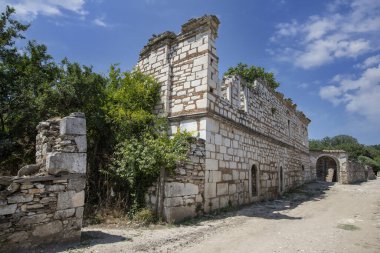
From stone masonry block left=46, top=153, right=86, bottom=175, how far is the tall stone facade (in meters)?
2.17

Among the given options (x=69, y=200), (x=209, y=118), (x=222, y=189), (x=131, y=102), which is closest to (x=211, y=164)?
(x=222, y=189)

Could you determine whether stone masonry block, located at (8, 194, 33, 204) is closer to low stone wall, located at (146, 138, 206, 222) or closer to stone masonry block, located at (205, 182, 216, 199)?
low stone wall, located at (146, 138, 206, 222)

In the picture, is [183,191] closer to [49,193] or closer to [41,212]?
[49,193]

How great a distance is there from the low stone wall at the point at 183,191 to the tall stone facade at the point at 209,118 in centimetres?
2

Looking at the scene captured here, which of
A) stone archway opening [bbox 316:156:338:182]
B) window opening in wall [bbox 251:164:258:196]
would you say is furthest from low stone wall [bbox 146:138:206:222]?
stone archway opening [bbox 316:156:338:182]

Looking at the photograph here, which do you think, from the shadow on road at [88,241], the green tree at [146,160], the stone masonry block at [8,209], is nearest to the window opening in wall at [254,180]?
the green tree at [146,160]

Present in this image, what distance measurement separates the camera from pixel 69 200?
4.52 meters

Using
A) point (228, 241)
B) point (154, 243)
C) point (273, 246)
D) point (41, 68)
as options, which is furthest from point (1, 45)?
point (273, 246)

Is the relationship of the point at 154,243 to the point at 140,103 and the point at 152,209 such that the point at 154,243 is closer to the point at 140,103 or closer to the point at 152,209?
the point at 152,209

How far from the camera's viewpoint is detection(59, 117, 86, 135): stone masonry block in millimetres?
4719

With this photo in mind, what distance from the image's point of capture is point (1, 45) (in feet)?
26.9

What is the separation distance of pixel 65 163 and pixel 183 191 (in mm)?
3030

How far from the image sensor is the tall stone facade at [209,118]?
729cm

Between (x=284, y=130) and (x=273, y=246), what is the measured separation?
11153mm
